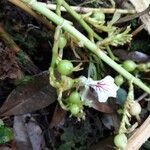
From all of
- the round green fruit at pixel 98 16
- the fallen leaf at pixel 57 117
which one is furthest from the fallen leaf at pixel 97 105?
the round green fruit at pixel 98 16

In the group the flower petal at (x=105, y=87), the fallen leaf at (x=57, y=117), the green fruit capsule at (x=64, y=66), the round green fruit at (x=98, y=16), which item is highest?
the round green fruit at (x=98, y=16)

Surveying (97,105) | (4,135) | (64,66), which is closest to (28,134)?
(4,135)

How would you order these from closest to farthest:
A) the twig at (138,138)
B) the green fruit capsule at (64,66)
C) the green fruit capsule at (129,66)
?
the green fruit capsule at (64,66) < the green fruit capsule at (129,66) < the twig at (138,138)

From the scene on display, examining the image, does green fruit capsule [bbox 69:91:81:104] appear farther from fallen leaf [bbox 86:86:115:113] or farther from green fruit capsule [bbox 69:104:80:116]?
fallen leaf [bbox 86:86:115:113]

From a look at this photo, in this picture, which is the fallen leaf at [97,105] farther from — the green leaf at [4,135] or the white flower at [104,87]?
the green leaf at [4,135]

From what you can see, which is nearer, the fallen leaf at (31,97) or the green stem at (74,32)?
the green stem at (74,32)

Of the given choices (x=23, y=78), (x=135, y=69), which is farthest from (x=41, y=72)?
(x=135, y=69)

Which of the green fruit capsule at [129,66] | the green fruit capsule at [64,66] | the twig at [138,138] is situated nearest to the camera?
the green fruit capsule at [64,66]

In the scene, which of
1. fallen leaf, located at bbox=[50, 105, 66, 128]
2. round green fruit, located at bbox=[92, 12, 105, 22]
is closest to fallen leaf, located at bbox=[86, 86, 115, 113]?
fallen leaf, located at bbox=[50, 105, 66, 128]

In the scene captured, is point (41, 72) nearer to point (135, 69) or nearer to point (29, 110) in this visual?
point (29, 110)
